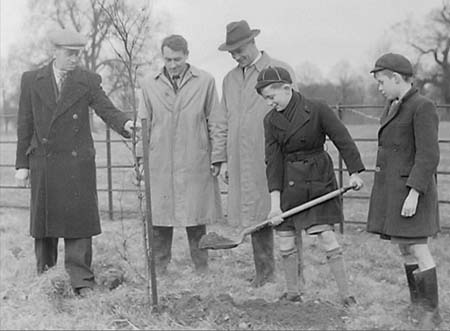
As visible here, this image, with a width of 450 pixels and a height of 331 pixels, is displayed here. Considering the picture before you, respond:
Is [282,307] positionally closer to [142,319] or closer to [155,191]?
[142,319]

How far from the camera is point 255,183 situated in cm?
515

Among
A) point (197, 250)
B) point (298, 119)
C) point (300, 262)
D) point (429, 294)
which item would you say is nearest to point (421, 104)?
point (298, 119)

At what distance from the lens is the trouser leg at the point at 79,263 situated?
198 inches

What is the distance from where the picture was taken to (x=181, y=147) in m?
5.36

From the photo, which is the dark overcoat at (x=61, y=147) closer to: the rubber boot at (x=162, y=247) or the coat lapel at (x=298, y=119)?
the rubber boot at (x=162, y=247)

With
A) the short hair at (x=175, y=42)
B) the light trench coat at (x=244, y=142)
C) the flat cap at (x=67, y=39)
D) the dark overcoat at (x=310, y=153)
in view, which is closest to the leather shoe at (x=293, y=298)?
the dark overcoat at (x=310, y=153)

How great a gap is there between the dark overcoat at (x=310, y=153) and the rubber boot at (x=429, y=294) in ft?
2.04

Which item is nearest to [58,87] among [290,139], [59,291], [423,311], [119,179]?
[59,291]

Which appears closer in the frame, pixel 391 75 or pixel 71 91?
pixel 391 75

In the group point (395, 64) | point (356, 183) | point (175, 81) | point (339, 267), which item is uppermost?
point (395, 64)

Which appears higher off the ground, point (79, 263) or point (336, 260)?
point (336, 260)

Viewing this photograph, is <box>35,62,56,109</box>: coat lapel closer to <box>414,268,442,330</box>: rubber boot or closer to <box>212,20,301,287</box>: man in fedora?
<box>212,20,301,287</box>: man in fedora

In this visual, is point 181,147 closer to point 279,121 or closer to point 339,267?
point 279,121

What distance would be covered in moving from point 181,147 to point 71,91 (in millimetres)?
903
